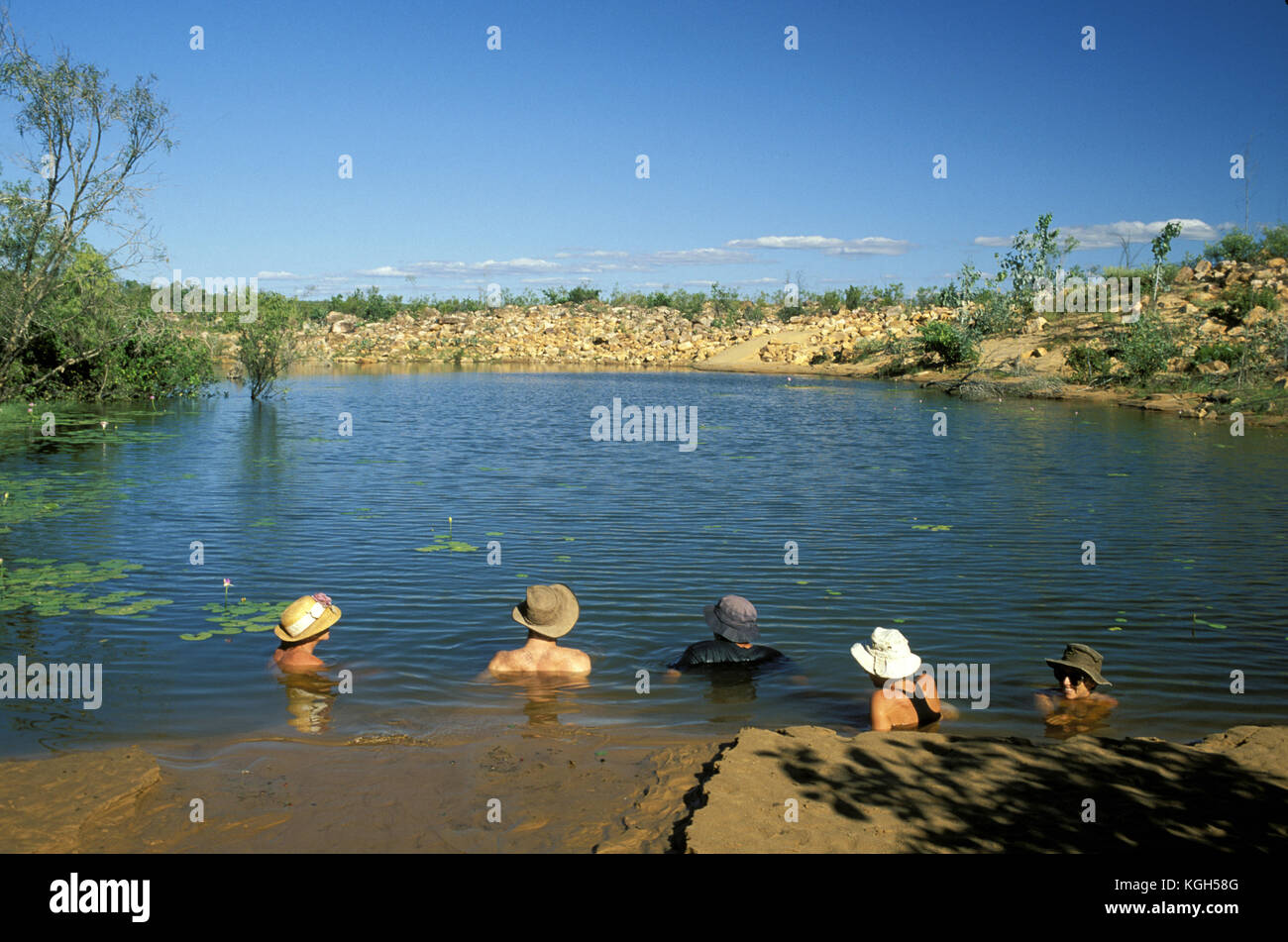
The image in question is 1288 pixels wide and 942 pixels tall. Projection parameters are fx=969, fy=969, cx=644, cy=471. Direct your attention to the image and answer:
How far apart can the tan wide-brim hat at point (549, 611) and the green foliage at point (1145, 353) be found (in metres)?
26.5

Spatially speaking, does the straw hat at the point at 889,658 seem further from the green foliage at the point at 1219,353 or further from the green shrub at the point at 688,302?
the green shrub at the point at 688,302

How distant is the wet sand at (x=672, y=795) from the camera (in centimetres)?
418

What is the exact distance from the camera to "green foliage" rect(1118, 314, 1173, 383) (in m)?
28.3

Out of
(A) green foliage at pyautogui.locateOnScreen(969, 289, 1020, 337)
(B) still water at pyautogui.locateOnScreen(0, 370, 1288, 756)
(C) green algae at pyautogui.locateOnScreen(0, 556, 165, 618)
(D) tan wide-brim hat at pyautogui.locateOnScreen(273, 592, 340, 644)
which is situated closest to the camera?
(B) still water at pyautogui.locateOnScreen(0, 370, 1288, 756)

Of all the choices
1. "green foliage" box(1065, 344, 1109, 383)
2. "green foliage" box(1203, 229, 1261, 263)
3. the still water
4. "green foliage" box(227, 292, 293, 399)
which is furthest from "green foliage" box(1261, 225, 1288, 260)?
"green foliage" box(227, 292, 293, 399)

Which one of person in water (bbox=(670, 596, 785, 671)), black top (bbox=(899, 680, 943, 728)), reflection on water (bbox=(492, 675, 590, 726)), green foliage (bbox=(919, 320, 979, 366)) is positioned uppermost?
green foliage (bbox=(919, 320, 979, 366))

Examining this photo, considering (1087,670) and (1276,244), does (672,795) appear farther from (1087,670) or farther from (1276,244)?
(1276,244)

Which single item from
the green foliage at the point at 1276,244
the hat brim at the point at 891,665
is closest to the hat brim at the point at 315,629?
the hat brim at the point at 891,665

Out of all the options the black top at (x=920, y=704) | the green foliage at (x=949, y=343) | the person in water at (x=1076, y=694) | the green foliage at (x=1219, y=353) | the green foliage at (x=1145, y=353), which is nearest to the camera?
the black top at (x=920, y=704)

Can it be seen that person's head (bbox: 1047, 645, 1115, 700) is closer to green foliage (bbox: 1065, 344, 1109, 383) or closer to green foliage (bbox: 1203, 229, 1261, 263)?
green foliage (bbox: 1065, 344, 1109, 383)

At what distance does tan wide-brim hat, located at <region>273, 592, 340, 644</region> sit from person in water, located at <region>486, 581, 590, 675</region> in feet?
3.90

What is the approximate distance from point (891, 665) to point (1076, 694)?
1.35 metres

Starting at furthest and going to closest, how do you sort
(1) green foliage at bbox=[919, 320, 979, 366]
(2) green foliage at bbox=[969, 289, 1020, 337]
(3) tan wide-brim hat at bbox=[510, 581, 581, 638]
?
(2) green foliage at bbox=[969, 289, 1020, 337] → (1) green foliage at bbox=[919, 320, 979, 366] → (3) tan wide-brim hat at bbox=[510, 581, 581, 638]
